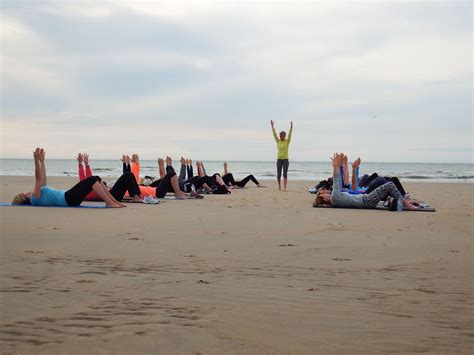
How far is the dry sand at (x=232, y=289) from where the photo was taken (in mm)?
2783

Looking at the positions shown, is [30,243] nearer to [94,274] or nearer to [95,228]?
[95,228]

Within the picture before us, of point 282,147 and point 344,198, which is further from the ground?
point 282,147

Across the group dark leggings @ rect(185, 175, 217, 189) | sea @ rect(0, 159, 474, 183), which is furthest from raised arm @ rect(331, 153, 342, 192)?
sea @ rect(0, 159, 474, 183)

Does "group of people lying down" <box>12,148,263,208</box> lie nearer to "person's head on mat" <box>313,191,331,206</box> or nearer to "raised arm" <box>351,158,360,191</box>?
"person's head on mat" <box>313,191,331,206</box>

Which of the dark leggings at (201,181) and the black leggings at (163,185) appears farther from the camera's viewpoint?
the dark leggings at (201,181)

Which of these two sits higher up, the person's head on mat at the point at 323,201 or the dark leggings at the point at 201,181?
the dark leggings at the point at 201,181

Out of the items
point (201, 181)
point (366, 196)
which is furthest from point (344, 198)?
point (201, 181)

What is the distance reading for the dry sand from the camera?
278 centimetres

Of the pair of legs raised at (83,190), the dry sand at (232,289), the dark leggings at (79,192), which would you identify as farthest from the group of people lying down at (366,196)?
the dark leggings at (79,192)

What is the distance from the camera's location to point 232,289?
382cm

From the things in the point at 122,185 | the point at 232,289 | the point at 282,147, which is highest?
the point at 282,147

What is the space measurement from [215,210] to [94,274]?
5.64 m

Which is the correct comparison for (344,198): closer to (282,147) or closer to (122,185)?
(122,185)

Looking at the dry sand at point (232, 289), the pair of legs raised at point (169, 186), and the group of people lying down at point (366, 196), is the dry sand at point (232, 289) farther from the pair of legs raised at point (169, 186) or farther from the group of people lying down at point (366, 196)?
the pair of legs raised at point (169, 186)
